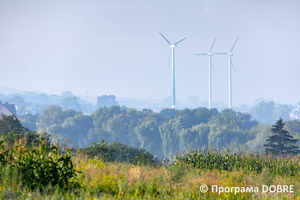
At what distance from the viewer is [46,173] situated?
26.4 ft

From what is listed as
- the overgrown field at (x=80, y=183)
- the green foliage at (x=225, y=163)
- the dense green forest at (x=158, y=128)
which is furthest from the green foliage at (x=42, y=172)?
the dense green forest at (x=158, y=128)

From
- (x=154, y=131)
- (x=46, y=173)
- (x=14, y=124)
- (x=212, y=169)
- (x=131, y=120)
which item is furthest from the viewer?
(x=131, y=120)

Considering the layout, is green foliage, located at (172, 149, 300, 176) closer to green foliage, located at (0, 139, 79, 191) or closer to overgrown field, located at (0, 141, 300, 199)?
overgrown field, located at (0, 141, 300, 199)

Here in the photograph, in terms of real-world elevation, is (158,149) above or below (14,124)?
below

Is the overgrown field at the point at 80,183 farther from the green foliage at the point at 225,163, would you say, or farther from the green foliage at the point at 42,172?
the green foliage at the point at 225,163

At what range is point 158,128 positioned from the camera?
12181 cm

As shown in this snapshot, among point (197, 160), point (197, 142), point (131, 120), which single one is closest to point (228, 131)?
point (197, 142)

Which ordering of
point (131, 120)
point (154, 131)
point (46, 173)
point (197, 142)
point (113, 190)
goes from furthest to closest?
point (131, 120), point (154, 131), point (197, 142), point (113, 190), point (46, 173)

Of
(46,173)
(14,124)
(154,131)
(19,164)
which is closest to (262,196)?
(46,173)

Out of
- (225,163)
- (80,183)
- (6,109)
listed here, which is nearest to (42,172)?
(80,183)

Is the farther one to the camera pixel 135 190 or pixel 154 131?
pixel 154 131

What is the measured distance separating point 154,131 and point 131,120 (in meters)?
12.8

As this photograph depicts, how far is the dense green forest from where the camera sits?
107812mm

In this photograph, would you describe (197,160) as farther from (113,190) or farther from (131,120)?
(131,120)
